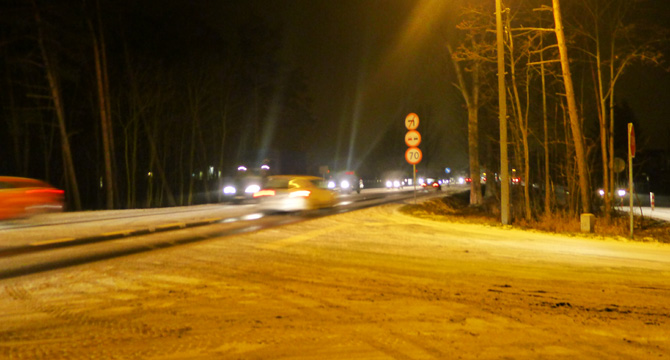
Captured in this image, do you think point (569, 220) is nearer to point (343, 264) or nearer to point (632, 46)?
point (632, 46)

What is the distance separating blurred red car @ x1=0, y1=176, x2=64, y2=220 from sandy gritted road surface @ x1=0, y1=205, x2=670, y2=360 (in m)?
8.19

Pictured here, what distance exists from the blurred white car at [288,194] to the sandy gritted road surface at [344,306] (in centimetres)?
1102

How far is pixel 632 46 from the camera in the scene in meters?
18.2

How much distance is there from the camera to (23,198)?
17156 mm

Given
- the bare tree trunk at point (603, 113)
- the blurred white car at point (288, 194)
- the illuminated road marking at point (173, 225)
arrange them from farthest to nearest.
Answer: the blurred white car at point (288, 194) < the bare tree trunk at point (603, 113) < the illuminated road marking at point (173, 225)

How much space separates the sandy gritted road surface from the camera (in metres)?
5.18

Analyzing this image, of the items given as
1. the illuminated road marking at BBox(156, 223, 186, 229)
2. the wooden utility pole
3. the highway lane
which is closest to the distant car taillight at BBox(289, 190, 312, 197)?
the highway lane

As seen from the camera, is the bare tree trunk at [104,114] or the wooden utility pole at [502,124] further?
the bare tree trunk at [104,114]

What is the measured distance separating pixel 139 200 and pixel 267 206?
3523 cm

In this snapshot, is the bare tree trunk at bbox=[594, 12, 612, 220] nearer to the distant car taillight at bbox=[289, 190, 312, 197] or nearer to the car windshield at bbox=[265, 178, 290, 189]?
the distant car taillight at bbox=[289, 190, 312, 197]

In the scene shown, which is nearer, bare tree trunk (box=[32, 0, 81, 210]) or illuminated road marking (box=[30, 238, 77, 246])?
illuminated road marking (box=[30, 238, 77, 246])

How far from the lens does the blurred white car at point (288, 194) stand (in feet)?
74.7

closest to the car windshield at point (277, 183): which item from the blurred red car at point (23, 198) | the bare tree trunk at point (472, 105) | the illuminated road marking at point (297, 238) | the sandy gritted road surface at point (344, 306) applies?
the illuminated road marking at point (297, 238)

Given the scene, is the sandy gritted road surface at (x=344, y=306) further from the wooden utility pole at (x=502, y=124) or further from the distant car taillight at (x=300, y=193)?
the distant car taillight at (x=300, y=193)
